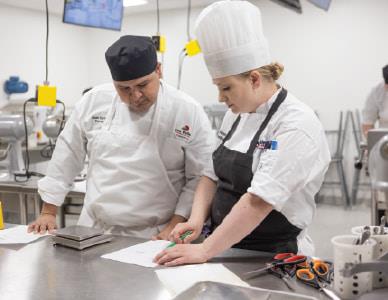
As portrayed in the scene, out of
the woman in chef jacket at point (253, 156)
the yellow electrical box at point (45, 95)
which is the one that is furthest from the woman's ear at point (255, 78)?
the yellow electrical box at point (45, 95)

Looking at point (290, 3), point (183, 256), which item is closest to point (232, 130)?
point (183, 256)

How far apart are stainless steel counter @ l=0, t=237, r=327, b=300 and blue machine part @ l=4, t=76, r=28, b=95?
16.6 feet

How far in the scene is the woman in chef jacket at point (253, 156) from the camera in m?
1.28

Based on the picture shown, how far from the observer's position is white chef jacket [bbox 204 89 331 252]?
4.12 ft

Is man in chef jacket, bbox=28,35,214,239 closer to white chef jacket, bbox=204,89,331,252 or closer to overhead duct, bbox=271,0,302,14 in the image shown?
white chef jacket, bbox=204,89,331,252

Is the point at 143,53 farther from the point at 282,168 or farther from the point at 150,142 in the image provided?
the point at 282,168

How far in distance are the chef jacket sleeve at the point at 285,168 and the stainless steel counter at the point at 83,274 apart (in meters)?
0.23

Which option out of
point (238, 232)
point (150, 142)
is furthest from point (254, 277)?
point (150, 142)

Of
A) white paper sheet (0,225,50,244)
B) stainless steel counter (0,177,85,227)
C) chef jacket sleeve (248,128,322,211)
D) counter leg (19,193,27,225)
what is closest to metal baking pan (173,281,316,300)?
chef jacket sleeve (248,128,322,211)

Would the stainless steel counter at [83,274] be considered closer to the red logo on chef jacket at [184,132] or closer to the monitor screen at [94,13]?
the red logo on chef jacket at [184,132]

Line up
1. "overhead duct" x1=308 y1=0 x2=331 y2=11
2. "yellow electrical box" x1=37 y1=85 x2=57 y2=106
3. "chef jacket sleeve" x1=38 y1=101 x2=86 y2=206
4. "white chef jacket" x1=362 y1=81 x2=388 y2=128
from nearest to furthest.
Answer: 1. "chef jacket sleeve" x1=38 y1=101 x2=86 y2=206
2. "yellow electrical box" x1=37 y1=85 x2=57 y2=106
3. "overhead duct" x1=308 y1=0 x2=331 y2=11
4. "white chef jacket" x1=362 y1=81 x2=388 y2=128

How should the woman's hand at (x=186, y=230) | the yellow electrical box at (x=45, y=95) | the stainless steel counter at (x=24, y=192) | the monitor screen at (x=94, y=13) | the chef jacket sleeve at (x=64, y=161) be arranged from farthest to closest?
the monitor screen at (x=94, y=13) < the stainless steel counter at (x=24, y=192) < the yellow electrical box at (x=45, y=95) < the chef jacket sleeve at (x=64, y=161) < the woman's hand at (x=186, y=230)

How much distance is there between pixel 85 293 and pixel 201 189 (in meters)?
0.62

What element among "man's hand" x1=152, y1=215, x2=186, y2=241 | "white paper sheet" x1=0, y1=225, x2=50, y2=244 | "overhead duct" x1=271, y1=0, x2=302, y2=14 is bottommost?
"white paper sheet" x1=0, y1=225, x2=50, y2=244
